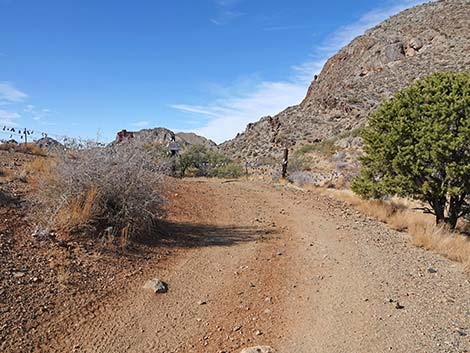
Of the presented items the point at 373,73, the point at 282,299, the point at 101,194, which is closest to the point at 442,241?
the point at 282,299

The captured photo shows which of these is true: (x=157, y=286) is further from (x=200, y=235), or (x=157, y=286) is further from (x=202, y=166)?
(x=202, y=166)

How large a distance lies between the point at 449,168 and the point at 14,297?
10.2 metres

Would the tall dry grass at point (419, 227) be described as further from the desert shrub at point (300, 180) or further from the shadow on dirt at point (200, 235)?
the shadow on dirt at point (200, 235)

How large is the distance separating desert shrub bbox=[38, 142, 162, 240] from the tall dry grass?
640cm

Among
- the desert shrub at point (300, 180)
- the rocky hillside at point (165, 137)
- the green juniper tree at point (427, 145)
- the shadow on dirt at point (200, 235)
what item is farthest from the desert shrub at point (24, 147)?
the green juniper tree at point (427, 145)

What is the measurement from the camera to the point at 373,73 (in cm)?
5134

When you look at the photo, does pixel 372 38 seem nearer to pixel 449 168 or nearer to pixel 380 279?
pixel 449 168

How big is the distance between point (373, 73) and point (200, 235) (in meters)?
48.1

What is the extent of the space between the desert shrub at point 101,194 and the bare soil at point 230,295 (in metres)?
0.50

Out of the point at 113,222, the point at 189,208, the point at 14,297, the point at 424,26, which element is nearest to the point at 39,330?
the point at 14,297

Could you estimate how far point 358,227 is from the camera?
10742mm

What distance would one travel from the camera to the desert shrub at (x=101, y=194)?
7316mm

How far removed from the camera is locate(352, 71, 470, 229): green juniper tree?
36.0ft

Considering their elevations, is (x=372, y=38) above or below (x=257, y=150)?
above
